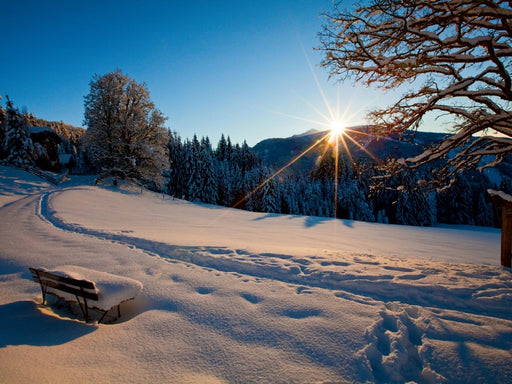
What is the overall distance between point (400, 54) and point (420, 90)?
47.9 inches

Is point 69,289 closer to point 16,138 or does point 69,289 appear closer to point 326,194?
point 16,138

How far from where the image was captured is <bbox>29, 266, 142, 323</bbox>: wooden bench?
3594mm

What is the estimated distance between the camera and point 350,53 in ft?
16.6

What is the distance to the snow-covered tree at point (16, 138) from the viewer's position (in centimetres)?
3083

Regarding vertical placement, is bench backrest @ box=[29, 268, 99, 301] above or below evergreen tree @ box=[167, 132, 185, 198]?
below

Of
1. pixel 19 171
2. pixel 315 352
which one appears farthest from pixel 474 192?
pixel 19 171

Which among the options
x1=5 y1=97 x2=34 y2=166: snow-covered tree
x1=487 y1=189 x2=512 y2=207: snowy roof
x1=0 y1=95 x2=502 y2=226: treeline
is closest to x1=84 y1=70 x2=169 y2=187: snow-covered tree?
x1=0 y1=95 x2=502 y2=226: treeline

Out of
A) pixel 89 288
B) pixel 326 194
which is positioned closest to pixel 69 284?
pixel 89 288

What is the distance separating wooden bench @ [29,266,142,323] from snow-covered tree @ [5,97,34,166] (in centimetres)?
3876

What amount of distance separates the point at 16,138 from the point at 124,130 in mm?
22766

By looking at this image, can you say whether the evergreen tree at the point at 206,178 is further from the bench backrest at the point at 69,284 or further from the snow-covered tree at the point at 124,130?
the bench backrest at the point at 69,284

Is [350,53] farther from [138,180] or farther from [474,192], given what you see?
[474,192]

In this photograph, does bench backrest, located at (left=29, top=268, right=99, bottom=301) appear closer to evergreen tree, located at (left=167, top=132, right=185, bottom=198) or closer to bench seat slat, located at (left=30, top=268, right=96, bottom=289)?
bench seat slat, located at (left=30, top=268, right=96, bottom=289)

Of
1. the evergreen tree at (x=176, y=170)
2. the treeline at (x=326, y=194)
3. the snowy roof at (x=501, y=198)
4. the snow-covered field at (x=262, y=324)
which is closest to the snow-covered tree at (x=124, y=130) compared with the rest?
the snow-covered field at (x=262, y=324)
